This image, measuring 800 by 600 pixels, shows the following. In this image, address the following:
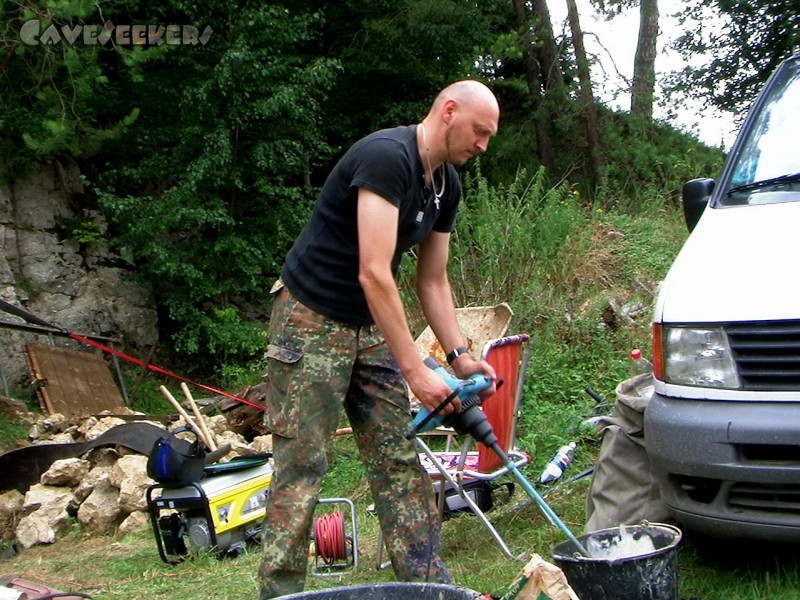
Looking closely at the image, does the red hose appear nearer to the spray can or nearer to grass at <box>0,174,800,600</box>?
grass at <box>0,174,800,600</box>

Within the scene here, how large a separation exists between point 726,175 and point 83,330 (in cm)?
1018

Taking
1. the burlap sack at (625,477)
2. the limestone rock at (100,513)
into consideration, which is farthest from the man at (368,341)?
the limestone rock at (100,513)

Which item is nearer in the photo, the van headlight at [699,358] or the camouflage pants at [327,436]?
the van headlight at [699,358]

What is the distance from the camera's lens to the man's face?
2.99 metres

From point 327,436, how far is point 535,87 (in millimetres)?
12884

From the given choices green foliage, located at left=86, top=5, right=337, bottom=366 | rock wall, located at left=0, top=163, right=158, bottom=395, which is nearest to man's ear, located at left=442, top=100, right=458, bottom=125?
green foliage, located at left=86, top=5, right=337, bottom=366

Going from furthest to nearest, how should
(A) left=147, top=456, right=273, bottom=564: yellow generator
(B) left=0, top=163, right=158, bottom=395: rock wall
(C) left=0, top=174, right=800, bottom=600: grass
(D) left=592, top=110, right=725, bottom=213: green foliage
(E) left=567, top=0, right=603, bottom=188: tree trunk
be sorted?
(E) left=567, top=0, right=603, bottom=188: tree trunk
(B) left=0, top=163, right=158, bottom=395: rock wall
(D) left=592, top=110, right=725, bottom=213: green foliage
(A) left=147, top=456, right=273, bottom=564: yellow generator
(C) left=0, top=174, right=800, bottom=600: grass

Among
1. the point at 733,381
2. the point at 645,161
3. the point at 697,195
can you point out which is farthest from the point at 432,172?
the point at 645,161

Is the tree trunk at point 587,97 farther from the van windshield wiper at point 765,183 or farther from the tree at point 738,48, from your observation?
the van windshield wiper at point 765,183

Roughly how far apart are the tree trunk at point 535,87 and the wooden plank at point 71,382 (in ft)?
24.7

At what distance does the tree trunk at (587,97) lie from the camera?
14.3 meters

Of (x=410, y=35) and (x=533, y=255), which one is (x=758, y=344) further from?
(x=410, y=35)

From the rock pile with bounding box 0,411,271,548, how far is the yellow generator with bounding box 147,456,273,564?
1087 mm

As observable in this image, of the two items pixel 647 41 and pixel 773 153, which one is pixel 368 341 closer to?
pixel 773 153
